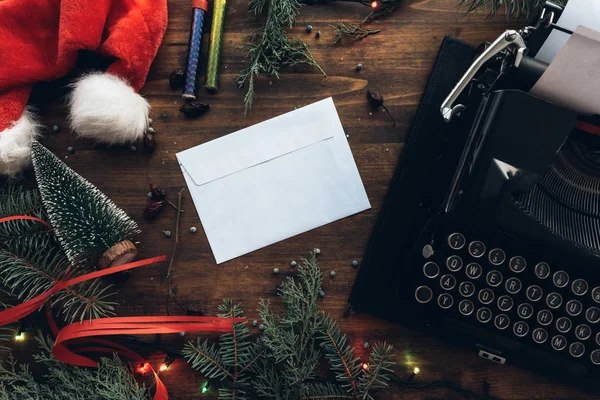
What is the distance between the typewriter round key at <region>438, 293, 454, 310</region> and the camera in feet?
2.90

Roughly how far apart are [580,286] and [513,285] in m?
0.12

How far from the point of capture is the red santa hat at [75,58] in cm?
93

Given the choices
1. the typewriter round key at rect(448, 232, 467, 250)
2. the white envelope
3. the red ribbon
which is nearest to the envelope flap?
the white envelope

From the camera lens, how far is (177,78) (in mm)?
1017

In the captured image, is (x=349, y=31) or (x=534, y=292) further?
(x=349, y=31)

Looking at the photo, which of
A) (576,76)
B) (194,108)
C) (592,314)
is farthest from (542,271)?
(194,108)

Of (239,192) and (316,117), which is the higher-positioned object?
(316,117)

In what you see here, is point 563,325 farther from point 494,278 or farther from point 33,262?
point 33,262

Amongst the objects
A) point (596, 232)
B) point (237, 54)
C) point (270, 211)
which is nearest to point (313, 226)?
point (270, 211)

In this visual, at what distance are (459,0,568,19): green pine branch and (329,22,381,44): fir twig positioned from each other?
211mm

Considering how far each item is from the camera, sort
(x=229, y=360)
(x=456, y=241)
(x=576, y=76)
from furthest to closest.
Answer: (x=229, y=360)
(x=456, y=241)
(x=576, y=76)

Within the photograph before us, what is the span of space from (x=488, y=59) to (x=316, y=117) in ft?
1.26

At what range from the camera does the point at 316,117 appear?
1035 millimetres

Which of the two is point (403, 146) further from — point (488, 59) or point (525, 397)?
point (525, 397)
